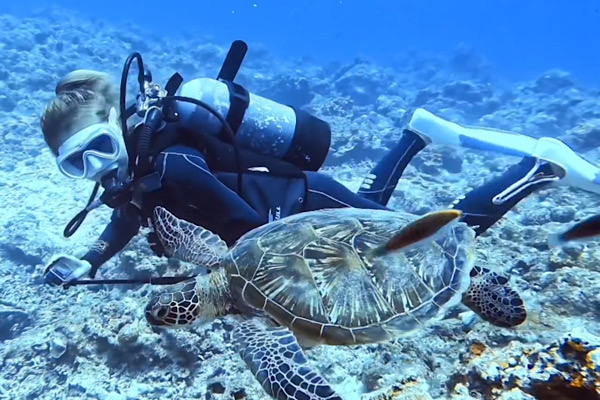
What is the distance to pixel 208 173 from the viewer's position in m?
2.32

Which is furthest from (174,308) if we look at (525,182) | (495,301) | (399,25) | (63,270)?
(399,25)

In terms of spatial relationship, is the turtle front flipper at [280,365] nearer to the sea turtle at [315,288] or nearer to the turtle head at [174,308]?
the sea turtle at [315,288]

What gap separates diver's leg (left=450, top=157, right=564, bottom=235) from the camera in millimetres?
3244

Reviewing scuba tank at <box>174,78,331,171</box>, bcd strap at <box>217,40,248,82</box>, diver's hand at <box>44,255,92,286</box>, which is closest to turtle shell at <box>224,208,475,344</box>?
scuba tank at <box>174,78,331,171</box>

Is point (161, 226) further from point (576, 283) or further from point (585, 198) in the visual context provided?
point (585, 198)

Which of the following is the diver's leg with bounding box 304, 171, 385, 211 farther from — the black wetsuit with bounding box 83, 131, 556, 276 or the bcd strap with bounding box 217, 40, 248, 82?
the bcd strap with bounding box 217, 40, 248, 82

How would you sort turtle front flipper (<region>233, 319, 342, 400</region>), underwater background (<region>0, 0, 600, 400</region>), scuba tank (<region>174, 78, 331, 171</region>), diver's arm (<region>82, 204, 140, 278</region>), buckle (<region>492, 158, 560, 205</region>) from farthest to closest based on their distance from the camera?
1. buckle (<region>492, 158, 560, 205</region>)
2. diver's arm (<region>82, 204, 140, 278</region>)
3. scuba tank (<region>174, 78, 331, 171</region>)
4. underwater background (<region>0, 0, 600, 400</region>)
5. turtle front flipper (<region>233, 319, 342, 400</region>)

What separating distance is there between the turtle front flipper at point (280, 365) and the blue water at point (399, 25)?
34134 mm

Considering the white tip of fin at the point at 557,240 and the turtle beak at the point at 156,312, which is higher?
the white tip of fin at the point at 557,240

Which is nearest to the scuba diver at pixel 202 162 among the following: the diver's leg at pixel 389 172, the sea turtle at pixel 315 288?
the sea turtle at pixel 315 288

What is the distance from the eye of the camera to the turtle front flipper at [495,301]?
2293mm

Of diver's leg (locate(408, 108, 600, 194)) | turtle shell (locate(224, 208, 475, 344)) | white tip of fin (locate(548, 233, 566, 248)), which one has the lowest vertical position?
turtle shell (locate(224, 208, 475, 344))

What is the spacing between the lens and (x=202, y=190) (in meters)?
2.28

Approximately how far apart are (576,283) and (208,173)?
8.53 feet
